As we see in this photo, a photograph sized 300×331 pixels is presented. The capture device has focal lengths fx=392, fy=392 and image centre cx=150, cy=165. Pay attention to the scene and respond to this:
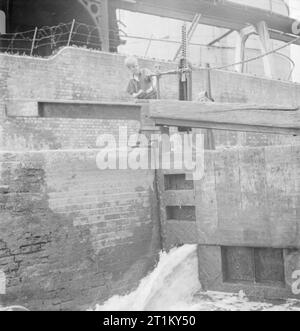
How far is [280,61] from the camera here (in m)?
22.0

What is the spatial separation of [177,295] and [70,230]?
180 cm

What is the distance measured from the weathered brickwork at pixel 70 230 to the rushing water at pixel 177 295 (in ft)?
0.55

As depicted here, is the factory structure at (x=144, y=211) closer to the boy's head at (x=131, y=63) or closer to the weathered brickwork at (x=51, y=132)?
the boy's head at (x=131, y=63)

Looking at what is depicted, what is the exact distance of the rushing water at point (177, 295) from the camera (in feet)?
17.3

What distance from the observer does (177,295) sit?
221 inches

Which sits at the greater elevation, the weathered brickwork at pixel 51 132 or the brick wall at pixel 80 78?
the brick wall at pixel 80 78

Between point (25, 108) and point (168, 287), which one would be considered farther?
point (168, 287)

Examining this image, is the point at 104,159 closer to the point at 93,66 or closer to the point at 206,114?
the point at 206,114

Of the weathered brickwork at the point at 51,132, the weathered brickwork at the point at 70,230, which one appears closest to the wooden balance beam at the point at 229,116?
the weathered brickwork at the point at 70,230

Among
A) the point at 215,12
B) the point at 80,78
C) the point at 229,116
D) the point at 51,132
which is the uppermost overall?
the point at 215,12

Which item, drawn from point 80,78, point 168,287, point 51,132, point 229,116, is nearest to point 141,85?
point 229,116

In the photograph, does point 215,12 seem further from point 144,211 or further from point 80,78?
point 144,211

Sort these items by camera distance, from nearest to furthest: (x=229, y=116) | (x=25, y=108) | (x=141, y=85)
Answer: (x=229, y=116) → (x=25, y=108) → (x=141, y=85)

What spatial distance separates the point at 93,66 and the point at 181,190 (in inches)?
224
